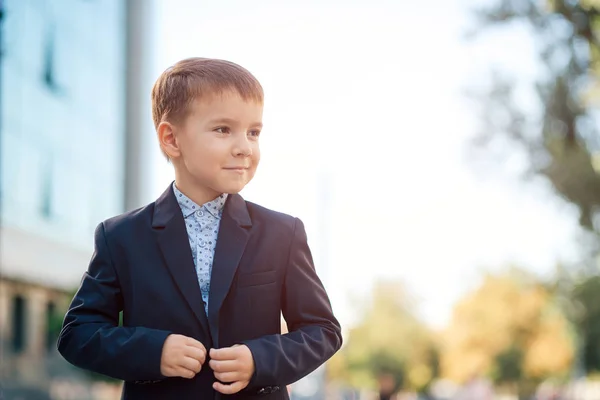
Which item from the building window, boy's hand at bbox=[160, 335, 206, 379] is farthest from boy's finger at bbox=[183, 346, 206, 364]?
the building window

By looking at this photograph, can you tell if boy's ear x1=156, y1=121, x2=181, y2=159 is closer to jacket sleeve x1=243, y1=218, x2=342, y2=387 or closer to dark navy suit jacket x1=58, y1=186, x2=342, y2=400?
dark navy suit jacket x1=58, y1=186, x2=342, y2=400

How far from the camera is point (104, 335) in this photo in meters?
2.22

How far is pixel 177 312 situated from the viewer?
7.35 ft

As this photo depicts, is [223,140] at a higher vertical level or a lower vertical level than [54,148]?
lower

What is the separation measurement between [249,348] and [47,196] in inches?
801

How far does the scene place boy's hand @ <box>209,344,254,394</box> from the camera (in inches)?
84.0

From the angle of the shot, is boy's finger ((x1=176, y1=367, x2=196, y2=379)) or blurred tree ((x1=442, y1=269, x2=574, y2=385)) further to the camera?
blurred tree ((x1=442, y1=269, x2=574, y2=385))

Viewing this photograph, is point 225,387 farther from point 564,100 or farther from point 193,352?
point 564,100

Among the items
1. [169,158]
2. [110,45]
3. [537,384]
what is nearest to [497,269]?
[537,384]

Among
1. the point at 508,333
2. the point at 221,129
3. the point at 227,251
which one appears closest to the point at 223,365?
the point at 227,251

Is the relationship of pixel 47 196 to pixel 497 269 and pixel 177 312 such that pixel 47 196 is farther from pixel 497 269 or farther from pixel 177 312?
pixel 497 269

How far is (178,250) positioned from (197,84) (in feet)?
1.25

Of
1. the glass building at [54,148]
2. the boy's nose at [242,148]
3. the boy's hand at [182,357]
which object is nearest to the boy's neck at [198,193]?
the boy's nose at [242,148]

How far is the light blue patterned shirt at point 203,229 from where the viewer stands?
91.0 inches
